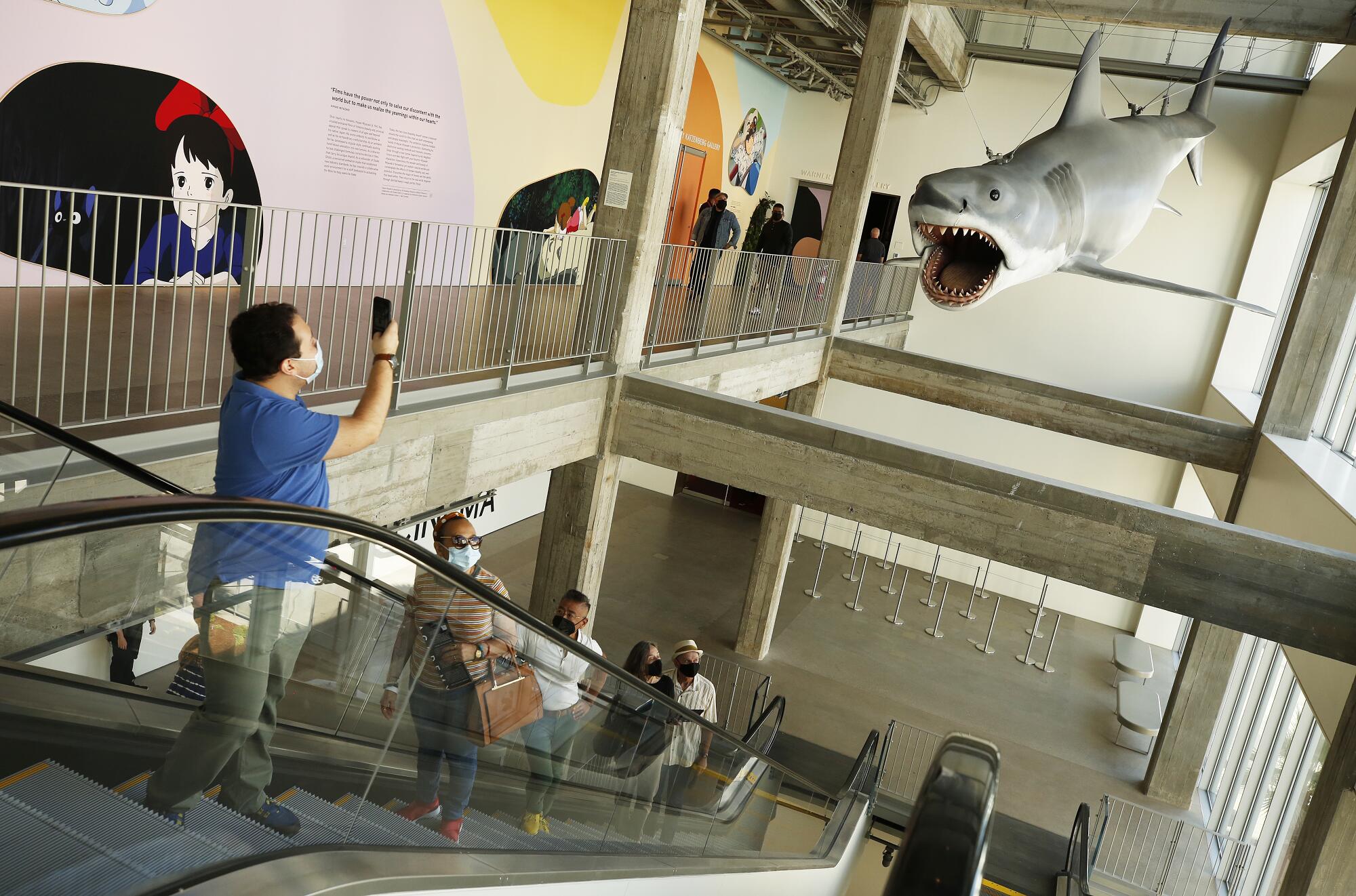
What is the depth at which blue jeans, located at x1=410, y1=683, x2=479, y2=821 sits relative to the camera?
3.31 metres

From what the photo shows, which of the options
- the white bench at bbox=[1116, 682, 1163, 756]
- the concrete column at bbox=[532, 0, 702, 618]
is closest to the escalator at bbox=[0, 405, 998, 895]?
the concrete column at bbox=[532, 0, 702, 618]

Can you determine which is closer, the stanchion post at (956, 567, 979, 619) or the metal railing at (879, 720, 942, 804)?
the metal railing at (879, 720, 942, 804)

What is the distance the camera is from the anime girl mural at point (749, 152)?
22.3 metres

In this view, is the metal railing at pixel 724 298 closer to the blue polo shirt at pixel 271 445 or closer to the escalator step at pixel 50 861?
the blue polo shirt at pixel 271 445

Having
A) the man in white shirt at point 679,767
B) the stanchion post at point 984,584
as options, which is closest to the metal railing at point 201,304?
the man in white shirt at point 679,767

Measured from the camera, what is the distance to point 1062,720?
17453 millimetres

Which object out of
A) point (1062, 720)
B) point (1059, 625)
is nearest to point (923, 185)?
point (1062, 720)

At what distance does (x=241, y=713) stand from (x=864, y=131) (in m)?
13.9

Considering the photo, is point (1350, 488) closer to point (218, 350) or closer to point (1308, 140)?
point (1308, 140)

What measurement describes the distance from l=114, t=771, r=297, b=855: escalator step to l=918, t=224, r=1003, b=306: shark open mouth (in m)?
4.91

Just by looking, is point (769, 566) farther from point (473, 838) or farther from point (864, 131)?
point (473, 838)

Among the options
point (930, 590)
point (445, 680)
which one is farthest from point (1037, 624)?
point (445, 680)

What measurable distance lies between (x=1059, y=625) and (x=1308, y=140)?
1132 centimetres

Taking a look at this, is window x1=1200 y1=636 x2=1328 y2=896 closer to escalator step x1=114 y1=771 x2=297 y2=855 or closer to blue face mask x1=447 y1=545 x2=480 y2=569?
blue face mask x1=447 y1=545 x2=480 y2=569
